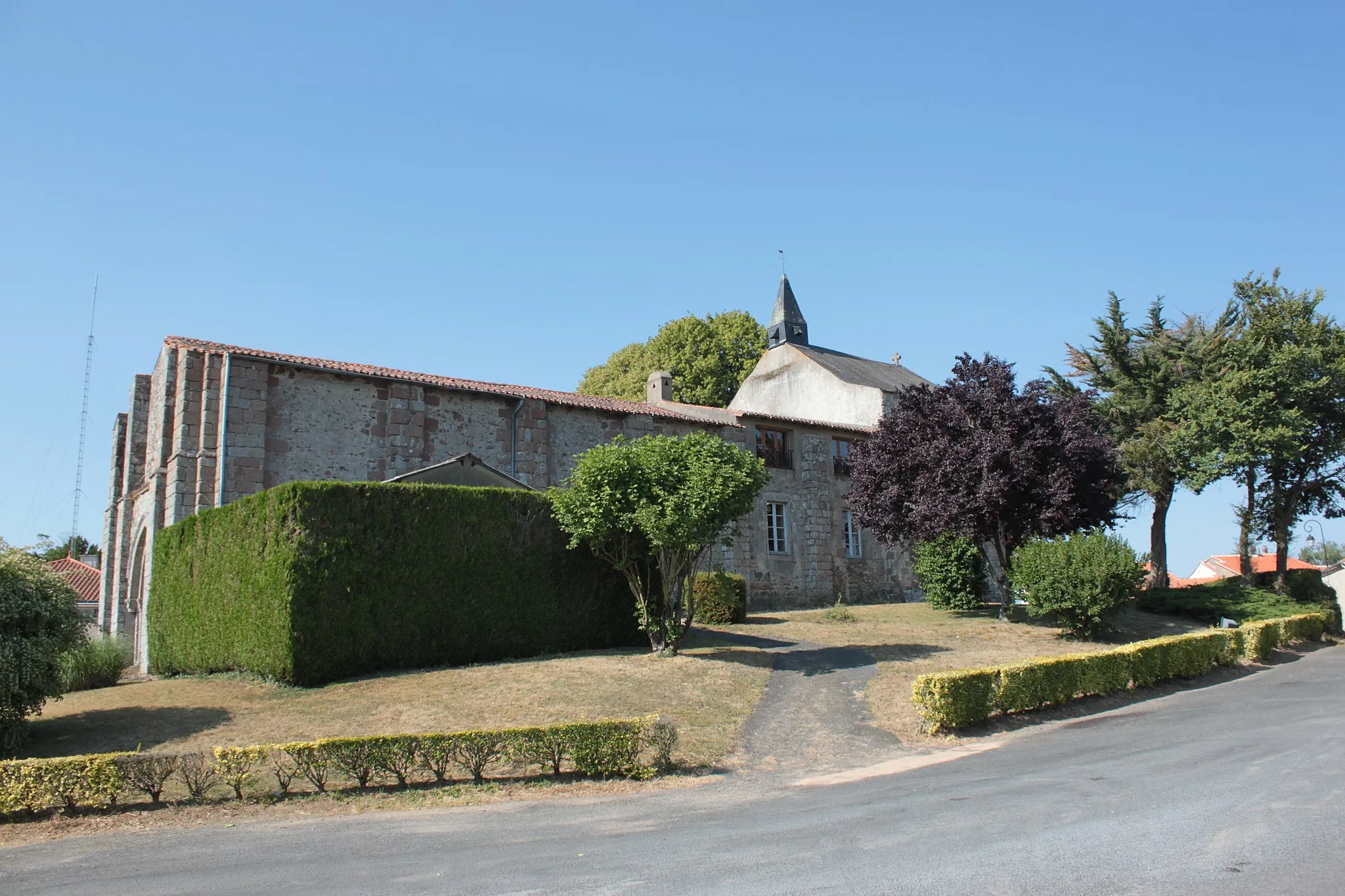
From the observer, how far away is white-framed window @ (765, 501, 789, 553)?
28.9 meters

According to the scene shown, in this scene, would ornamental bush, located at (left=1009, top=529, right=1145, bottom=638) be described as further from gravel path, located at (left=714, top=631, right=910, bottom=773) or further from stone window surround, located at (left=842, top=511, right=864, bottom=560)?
stone window surround, located at (left=842, top=511, right=864, bottom=560)

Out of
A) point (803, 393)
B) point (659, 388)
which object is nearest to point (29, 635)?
point (659, 388)

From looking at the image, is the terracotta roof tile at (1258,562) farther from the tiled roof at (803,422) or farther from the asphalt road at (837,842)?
the asphalt road at (837,842)

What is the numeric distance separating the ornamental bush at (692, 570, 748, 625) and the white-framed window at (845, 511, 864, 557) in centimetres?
898

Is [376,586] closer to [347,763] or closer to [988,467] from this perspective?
[347,763]

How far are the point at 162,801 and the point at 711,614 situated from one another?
13.9 m

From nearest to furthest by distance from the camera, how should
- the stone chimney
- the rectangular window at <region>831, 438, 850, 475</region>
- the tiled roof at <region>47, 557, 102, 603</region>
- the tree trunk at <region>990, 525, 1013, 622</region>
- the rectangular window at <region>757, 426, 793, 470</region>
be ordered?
the tree trunk at <region>990, 525, 1013, 622</region>, the rectangular window at <region>757, 426, 793, 470</region>, the rectangular window at <region>831, 438, 850, 475</region>, the stone chimney, the tiled roof at <region>47, 557, 102, 603</region>

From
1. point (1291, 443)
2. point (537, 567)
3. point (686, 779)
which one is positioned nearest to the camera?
point (686, 779)

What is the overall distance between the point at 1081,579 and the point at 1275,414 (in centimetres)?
1325

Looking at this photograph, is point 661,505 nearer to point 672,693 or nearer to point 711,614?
point 672,693

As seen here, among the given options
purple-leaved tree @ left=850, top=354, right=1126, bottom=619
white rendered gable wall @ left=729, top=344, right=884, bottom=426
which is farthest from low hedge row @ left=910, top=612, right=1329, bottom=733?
white rendered gable wall @ left=729, top=344, right=884, bottom=426

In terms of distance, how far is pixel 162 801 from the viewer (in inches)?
377

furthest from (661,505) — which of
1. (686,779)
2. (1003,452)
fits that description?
(1003,452)

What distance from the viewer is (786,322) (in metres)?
41.9
